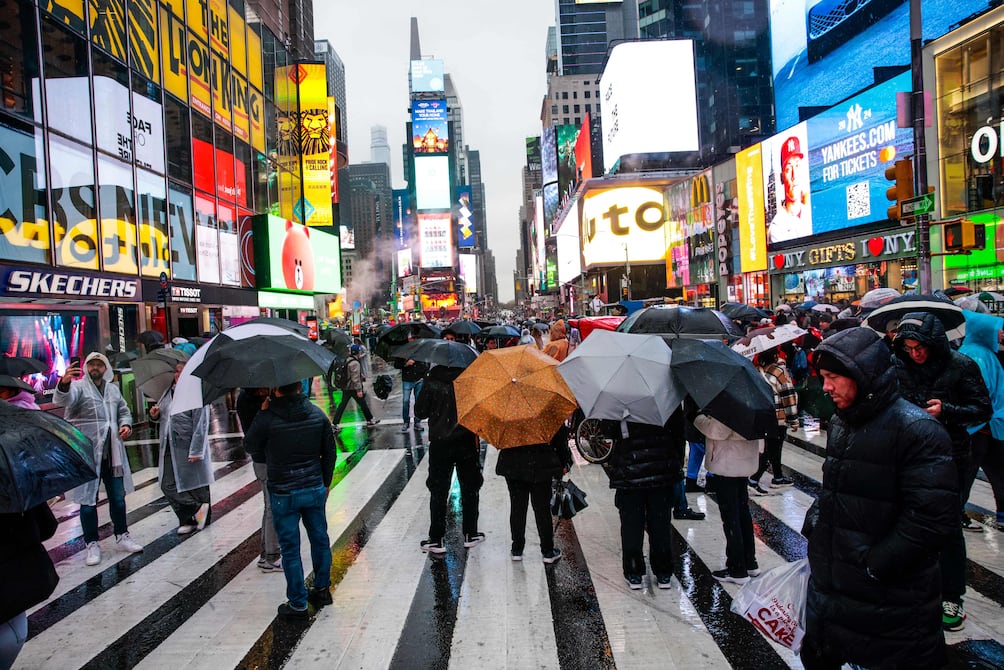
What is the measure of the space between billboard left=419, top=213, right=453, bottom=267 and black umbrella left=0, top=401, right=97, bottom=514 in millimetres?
155771

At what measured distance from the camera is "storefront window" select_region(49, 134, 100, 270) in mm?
17422

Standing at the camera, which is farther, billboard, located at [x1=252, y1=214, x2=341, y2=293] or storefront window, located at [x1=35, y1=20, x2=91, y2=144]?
billboard, located at [x1=252, y1=214, x2=341, y2=293]

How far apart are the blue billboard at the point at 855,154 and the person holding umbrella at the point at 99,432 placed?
100ft

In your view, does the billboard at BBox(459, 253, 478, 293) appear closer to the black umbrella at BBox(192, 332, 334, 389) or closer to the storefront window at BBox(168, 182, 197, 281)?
the storefront window at BBox(168, 182, 197, 281)

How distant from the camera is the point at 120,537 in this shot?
262 inches

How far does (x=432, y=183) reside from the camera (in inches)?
6142

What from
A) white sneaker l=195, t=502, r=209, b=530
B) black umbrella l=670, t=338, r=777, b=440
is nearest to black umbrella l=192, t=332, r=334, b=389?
black umbrella l=670, t=338, r=777, b=440

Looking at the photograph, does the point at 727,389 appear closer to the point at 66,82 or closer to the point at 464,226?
the point at 66,82

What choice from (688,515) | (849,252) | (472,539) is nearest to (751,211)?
(849,252)

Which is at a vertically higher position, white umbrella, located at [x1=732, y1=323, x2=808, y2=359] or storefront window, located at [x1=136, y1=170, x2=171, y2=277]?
storefront window, located at [x1=136, y1=170, x2=171, y2=277]

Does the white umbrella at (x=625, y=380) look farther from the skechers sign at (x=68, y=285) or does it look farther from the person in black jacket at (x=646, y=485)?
the skechers sign at (x=68, y=285)

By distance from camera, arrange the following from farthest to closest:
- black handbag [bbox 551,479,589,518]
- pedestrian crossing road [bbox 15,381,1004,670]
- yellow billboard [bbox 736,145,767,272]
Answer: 1. yellow billboard [bbox 736,145,767,272]
2. black handbag [bbox 551,479,589,518]
3. pedestrian crossing road [bbox 15,381,1004,670]

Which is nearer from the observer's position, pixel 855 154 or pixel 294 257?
pixel 855 154

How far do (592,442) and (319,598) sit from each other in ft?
15.0
